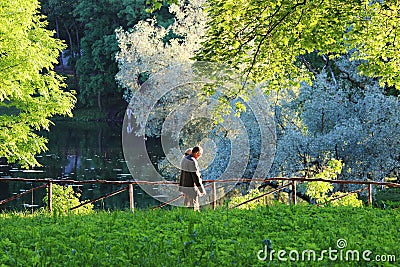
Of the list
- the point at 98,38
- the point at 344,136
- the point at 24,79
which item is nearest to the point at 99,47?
the point at 98,38

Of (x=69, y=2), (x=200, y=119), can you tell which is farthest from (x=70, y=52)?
(x=200, y=119)

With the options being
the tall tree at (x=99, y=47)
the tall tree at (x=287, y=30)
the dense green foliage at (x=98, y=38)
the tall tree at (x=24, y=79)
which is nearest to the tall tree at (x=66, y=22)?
the dense green foliage at (x=98, y=38)

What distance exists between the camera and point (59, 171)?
34.6m

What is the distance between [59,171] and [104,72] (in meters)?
29.4

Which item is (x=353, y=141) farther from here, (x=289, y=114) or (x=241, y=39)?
(x=241, y=39)

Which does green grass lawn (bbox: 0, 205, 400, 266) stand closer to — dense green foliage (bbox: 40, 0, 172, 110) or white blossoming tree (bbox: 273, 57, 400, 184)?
white blossoming tree (bbox: 273, 57, 400, 184)

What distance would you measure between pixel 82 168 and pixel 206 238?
1192 inches

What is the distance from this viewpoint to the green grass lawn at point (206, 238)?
548cm

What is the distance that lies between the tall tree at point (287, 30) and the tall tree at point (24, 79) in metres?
5.40

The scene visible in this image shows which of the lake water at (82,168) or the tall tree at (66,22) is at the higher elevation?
the tall tree at (66,22)

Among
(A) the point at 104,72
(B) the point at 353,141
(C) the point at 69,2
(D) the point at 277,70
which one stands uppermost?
(C) the point at 69,2

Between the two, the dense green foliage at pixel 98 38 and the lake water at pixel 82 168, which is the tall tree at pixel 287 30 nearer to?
the lake water at pixel 82 168

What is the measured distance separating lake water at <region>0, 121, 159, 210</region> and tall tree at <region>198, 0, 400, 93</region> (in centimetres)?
1193

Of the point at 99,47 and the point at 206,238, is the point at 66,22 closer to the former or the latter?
the point at 99,47
